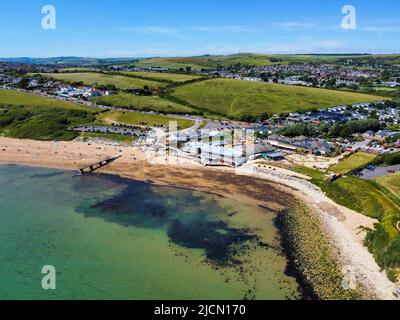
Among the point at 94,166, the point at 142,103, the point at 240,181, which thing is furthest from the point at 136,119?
the point at 240,181

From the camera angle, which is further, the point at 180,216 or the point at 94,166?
the point at 94,166

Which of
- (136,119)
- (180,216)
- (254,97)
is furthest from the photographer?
(254,97)

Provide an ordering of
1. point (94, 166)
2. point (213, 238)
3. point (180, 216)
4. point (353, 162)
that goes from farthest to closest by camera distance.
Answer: point (94, 166) < point (353, 162) < point (180, 216) < point (213, 238)

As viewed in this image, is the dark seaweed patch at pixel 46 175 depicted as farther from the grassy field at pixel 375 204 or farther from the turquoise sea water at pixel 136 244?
the grassy field at pixel 375 204

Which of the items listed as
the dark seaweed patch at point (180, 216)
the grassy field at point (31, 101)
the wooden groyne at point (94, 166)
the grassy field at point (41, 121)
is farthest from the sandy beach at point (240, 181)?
the grassy field at point (31, 101)

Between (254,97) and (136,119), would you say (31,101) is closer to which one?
(136,119)

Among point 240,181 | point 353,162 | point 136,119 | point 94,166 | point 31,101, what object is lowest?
point 240,181

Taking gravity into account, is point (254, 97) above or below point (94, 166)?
above
